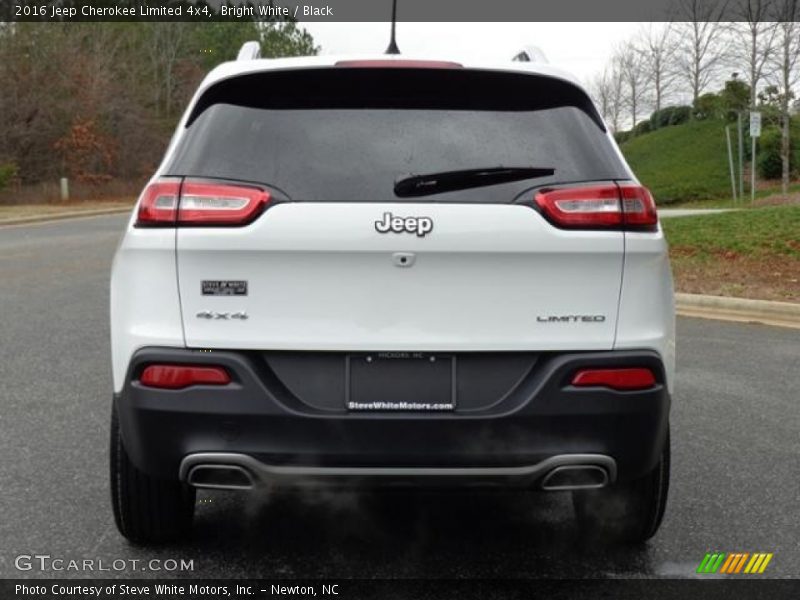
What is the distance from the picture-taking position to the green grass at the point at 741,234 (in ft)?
46.7

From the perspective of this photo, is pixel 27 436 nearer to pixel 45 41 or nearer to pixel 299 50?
pixel 45 41

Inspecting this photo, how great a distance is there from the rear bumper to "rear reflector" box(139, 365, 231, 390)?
20mm

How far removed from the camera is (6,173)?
33.7 meters

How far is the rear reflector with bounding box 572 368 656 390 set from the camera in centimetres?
317

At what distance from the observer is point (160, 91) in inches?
2318

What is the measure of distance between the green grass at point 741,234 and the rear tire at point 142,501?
38.2 feet

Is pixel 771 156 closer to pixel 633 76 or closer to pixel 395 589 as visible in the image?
pixel 633 76

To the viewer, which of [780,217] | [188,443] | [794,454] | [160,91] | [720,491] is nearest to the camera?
[188,443]

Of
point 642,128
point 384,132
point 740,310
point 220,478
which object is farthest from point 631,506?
point 642,128

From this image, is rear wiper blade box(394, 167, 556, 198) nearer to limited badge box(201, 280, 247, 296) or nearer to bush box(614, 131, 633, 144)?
limited badge box(201, 280, 247, 296)

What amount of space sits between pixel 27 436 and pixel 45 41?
39534 millimetres

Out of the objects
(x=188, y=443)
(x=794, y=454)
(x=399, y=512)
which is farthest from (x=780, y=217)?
(x=188, y=443)

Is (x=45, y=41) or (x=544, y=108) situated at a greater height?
(x=45, y=41)

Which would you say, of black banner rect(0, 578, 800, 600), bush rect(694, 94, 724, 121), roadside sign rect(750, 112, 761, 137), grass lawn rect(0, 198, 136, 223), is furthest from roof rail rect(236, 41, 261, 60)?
bush rect(694, 94, 724, 121)
